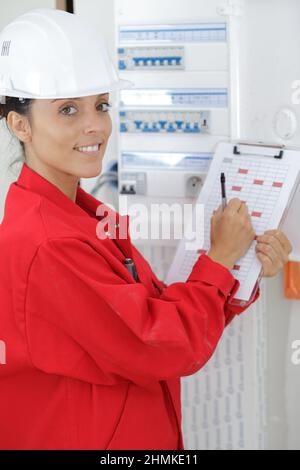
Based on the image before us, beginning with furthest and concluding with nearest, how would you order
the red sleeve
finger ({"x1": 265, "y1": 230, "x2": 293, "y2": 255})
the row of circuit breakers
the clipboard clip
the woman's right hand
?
the row of circuit breakers, the clipboard clip, finger ({"x1": 265, "y1": 230, "x2": 293, "y2": 255}), the woman's right hand, the red sleeve

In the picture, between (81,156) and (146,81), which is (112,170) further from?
(81,156)

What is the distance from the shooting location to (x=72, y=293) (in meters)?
1.39

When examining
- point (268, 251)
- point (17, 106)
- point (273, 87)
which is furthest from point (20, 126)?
point (273, 87)

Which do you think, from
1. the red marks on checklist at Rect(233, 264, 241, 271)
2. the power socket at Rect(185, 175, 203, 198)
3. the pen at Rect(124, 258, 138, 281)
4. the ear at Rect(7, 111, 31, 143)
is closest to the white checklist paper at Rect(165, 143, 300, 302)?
the red marks on checklist at Rect(233, 264, 241, 271)

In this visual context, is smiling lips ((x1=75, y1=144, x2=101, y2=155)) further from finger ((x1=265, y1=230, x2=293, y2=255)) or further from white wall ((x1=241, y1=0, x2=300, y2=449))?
white wall ((x1=241, y1=0, x2=300, y2=449))

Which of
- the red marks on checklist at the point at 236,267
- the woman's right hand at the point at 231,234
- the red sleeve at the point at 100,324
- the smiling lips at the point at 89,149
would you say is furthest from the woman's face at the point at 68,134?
the red marks on checklist at the point at 236,267

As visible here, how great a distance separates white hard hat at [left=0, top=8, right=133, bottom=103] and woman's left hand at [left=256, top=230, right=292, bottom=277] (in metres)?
0.52

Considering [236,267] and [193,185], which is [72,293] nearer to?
[236,267]

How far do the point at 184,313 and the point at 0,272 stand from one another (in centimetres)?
37

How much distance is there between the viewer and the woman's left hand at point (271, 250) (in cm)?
173

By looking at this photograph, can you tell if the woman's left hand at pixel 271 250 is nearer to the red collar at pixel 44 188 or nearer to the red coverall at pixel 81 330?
the red coverall at pixel 81 330

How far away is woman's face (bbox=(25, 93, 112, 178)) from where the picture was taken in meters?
1.48

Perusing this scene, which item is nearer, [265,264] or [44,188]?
[44,188]

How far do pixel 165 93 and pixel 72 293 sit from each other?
2.85ft
